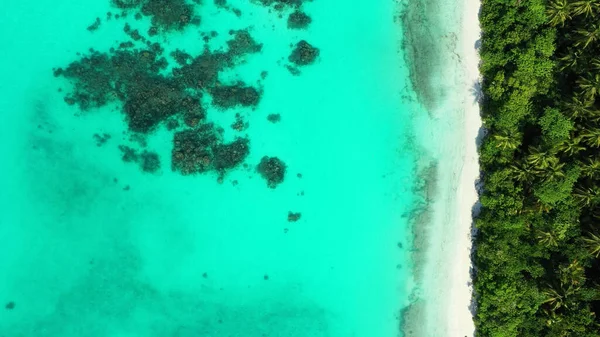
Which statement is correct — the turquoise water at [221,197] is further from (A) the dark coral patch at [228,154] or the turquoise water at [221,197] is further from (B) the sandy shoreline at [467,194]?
(B) the sandy shoreline at [467,194]

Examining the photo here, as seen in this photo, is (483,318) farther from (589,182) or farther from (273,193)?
(273,193)

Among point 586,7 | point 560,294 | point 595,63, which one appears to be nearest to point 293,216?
point 560,294

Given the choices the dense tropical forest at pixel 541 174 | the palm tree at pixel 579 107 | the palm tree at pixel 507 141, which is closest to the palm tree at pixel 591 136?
the dense tropical forest at pixel 541 174

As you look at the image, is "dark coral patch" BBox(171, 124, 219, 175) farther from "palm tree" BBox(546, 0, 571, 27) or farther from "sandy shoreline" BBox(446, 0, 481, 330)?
"palm tree" BBox(546, 0, 571, 27)

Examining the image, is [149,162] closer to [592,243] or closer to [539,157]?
[539,157]

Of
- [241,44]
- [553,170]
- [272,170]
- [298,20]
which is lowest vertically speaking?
[553,170]

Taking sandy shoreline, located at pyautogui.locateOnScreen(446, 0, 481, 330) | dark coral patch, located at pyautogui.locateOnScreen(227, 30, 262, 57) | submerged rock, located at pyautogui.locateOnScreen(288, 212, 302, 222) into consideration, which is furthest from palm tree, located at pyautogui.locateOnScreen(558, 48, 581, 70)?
dark coral patch, located at pyautogui.locateOnScreen(227, 30, 262, 57)
